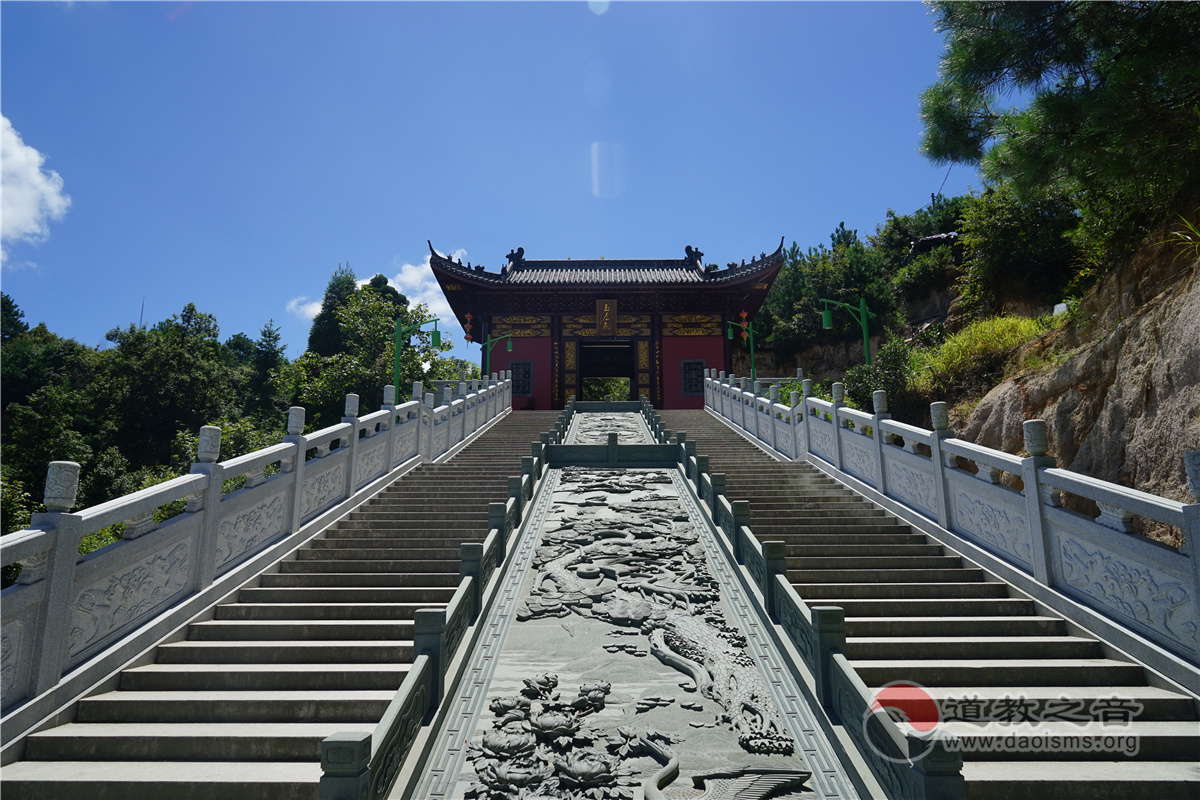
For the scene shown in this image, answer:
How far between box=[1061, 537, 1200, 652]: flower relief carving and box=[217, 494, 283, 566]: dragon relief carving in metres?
7.15

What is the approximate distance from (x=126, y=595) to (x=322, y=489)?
2.71m

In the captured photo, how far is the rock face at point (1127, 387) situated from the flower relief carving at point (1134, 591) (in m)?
1.61

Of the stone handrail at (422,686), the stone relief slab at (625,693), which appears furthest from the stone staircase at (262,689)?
the stone relief slab at (625,693)

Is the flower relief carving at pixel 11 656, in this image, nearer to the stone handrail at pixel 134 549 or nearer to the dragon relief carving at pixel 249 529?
the stone handrail at pixel 134 549

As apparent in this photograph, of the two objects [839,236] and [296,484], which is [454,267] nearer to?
[296,484]

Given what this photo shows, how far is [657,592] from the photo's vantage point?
5176 mm

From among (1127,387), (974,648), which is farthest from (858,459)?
(974,648)

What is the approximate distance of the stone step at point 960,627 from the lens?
175 inches

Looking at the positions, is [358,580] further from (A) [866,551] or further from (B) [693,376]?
(B) [693,376]

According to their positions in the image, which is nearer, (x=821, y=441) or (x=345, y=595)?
(x=345, y=595)

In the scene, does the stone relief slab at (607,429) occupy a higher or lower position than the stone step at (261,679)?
higher

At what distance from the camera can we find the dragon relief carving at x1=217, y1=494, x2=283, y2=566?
202 inches

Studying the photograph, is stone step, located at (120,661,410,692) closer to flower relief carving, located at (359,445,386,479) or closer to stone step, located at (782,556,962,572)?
stone step, located at (782,556,962,572)

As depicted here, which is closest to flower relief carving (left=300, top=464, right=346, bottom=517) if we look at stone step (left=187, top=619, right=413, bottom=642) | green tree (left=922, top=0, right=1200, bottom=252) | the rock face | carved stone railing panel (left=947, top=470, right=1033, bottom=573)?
stone step (left=187, top=619, right=413, bottom=642)
